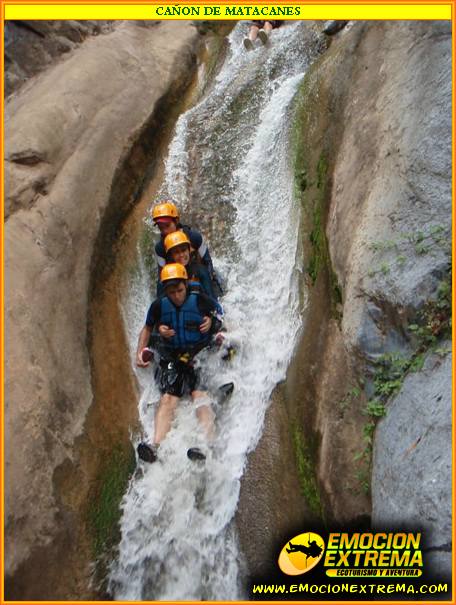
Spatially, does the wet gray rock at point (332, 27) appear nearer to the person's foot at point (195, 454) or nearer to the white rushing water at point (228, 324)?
the white rushing water at point (228, 324)

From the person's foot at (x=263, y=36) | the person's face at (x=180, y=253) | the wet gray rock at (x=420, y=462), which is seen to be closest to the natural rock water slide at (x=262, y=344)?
the wet gray rock at (x=420, y=462)

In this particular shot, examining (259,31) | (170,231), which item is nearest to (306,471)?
(170,231)

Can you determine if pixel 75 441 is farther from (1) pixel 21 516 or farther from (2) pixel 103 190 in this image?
(2) pixel 103 190

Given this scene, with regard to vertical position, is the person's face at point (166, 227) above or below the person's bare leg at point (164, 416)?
above

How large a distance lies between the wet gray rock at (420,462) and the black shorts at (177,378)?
2.30 m

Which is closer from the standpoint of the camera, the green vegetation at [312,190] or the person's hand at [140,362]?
the green vegetation at [312,190]

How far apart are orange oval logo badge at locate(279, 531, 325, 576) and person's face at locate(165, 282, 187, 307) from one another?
2.57 m

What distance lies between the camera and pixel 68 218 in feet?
17.8

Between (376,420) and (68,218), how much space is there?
13.2 ft

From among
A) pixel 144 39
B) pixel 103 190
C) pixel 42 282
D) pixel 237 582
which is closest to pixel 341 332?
pixel 237 582

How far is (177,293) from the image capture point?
5031 mm

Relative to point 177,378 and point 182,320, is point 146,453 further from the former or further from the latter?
point 182,320

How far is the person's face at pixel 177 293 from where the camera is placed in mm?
5016

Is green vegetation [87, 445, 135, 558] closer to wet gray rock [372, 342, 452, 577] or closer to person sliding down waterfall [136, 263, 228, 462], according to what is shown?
person sliding down waterfall [136, 263, 228, 462]
